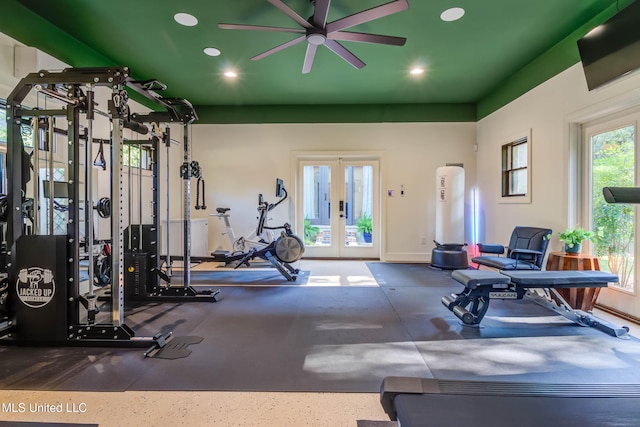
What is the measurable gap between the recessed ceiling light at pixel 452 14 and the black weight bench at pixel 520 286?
268 cm

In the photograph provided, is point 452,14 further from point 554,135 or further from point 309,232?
point 309,232

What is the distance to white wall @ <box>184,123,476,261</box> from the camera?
609 cm

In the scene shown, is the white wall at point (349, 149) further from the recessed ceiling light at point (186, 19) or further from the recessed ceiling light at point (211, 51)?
the recessed ceiling light at point (186, 19)

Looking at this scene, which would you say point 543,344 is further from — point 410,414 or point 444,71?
point 444,71

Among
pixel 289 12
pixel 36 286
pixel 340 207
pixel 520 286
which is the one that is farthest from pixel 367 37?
pixel 340 207

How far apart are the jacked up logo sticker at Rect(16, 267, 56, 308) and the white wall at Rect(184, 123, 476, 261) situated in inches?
155

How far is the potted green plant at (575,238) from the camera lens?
322 centimetres

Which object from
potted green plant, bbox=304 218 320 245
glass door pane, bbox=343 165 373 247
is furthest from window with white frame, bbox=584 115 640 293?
potted green plant, bbox=304 218 320 245

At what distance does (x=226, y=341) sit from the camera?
8.11 feet

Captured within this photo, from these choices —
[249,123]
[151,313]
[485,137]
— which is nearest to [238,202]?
[249,123]

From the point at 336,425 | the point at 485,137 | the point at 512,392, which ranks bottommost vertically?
the point at 336,425

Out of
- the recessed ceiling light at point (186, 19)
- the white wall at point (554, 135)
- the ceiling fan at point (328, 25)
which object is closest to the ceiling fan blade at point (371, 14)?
the ceiling fan at point (328, 25)

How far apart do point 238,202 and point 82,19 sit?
3620 millimetres

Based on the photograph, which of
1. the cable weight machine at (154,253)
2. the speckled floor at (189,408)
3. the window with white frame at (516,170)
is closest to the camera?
the speckled floor at (189,408)
